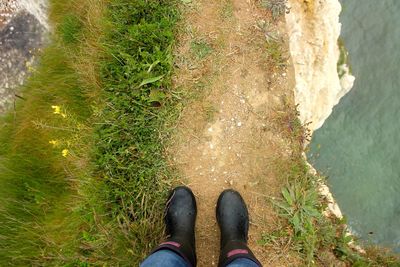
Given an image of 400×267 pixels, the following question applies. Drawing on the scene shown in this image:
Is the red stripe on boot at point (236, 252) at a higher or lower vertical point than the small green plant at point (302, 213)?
higher

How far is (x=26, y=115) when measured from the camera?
4766 mm

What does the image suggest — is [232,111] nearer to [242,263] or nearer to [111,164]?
[111,164]

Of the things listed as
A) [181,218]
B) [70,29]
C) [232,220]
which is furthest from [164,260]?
[70,29]

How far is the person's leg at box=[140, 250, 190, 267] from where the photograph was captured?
3.31 metres

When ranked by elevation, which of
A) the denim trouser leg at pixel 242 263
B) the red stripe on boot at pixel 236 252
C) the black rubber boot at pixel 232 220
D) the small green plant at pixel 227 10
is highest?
the small green plant at pixel 227 10

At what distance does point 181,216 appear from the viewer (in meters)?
4.12

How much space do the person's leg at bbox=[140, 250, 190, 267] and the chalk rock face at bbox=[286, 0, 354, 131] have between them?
262cm

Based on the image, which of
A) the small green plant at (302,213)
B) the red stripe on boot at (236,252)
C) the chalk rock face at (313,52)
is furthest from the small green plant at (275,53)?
the red stripe on boot at (236,252)

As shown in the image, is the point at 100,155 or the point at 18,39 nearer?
the point at 100,155

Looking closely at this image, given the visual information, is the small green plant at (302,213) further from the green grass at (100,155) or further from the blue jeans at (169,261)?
the green grass at (100,155)

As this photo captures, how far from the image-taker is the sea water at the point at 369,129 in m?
6.83

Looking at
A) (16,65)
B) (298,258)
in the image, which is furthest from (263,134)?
(16,65)

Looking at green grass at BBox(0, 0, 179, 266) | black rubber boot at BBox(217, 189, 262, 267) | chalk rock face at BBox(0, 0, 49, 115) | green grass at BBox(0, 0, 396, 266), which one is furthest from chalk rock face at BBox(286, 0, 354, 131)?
chalk rock face at BBox(0, 0, 49, 115)

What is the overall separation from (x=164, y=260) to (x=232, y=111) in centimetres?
188
